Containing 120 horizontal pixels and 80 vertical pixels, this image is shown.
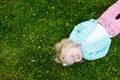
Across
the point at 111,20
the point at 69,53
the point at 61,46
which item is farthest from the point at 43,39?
the point at 111,20

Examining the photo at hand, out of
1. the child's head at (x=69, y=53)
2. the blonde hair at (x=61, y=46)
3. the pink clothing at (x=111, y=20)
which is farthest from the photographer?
the pink clothing at (x=111, y=20)

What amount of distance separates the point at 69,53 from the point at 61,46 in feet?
1.38

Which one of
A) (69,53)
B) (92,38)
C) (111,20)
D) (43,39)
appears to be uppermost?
(111,20)

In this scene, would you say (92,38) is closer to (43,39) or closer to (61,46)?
(61,46)

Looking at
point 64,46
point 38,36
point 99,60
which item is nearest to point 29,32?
point 38,36

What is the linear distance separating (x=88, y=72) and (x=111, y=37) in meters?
0.84

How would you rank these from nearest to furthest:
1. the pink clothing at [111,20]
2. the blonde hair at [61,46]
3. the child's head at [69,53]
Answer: the child's head at [69,53], the blonde hair at [61,46], the pink clothing at [111,20]

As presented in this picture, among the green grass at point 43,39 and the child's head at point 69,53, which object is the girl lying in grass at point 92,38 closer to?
the child's head at point 69,53

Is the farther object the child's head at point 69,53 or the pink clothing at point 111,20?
the pink clothing at point 111,20

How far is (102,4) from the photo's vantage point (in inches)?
317

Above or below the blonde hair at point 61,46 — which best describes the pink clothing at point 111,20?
above

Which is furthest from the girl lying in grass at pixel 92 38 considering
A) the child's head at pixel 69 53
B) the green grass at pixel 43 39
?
the green grass at pixel 43 39

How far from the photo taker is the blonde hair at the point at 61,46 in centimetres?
716

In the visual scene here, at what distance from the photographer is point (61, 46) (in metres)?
7.35
